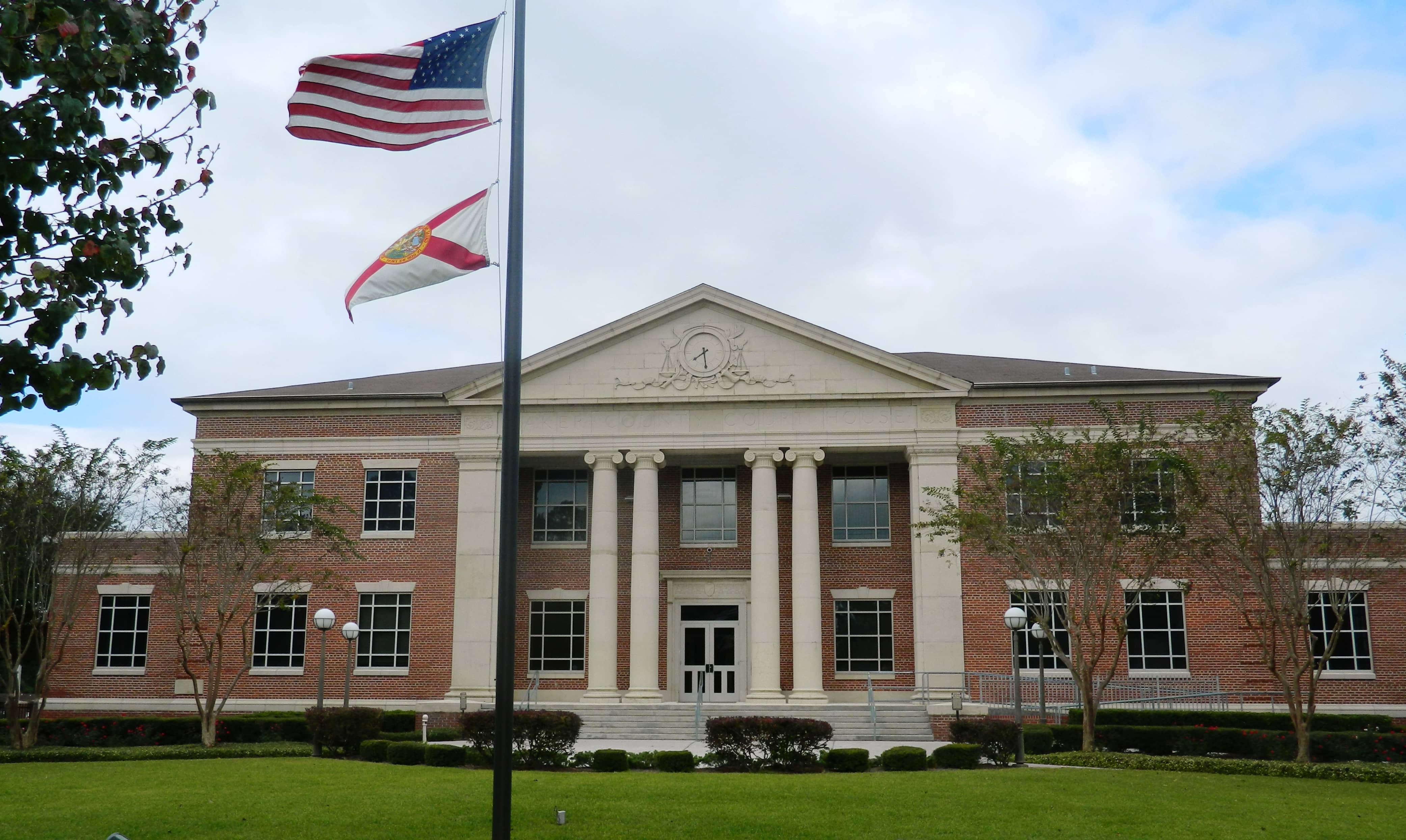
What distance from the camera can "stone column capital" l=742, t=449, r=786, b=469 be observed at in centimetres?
3428

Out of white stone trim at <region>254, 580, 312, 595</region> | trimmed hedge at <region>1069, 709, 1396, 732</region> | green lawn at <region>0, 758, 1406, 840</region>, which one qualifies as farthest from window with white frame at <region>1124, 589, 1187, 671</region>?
white stone trim at <region>254, 580, 312, 595</region>

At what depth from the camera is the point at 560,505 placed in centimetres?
3688

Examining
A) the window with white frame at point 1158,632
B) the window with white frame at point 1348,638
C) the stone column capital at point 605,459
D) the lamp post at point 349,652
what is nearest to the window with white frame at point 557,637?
the stone column capital at point 605,459

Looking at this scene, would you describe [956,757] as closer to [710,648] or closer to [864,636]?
[864,636]

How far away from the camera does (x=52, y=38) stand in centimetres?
725

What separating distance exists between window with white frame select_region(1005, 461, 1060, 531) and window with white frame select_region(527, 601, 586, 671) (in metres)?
14.1

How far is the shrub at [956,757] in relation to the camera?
21.8m

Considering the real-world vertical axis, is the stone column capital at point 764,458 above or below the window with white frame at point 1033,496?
above

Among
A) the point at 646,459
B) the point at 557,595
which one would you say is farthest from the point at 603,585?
the point at 646,459

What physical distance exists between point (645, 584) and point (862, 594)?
6.31m

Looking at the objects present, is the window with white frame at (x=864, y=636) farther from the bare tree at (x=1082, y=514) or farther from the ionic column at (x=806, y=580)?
the bare tree at (x=1082, y=514)

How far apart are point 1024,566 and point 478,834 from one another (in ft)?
52.0

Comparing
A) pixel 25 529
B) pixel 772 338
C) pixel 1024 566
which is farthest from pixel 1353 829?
pixel 25 529

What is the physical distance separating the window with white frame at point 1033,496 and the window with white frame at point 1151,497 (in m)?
1.46
